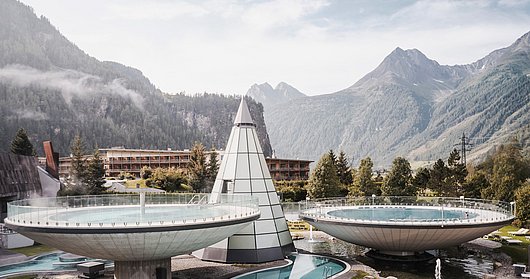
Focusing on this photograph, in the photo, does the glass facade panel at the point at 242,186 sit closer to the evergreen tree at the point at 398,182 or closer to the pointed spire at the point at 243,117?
the pointed spire at the point at 243,117

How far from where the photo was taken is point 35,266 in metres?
25.7

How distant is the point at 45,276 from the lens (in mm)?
22172

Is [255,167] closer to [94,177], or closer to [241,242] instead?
[241,242]

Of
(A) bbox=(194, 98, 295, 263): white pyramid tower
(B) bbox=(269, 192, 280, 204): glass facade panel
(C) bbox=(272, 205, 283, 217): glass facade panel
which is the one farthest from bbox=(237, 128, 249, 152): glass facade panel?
(C) bbox=(272, 205, 283, 217): glass facade panel

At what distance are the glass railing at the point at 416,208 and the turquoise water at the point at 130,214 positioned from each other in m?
8.25

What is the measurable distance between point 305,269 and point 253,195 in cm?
471

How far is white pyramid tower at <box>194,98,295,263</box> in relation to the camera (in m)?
24.0

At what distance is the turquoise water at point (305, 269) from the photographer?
847 inches

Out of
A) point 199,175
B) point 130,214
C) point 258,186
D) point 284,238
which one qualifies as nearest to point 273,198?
point 258,186

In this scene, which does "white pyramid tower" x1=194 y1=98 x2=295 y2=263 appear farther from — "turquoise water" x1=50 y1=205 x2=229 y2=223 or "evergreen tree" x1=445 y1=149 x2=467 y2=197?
"evergreen tree" x1=445 y1=149 x2=467 y2=197

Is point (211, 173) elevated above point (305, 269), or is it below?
above

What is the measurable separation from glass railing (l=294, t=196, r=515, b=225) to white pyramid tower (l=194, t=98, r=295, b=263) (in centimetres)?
280

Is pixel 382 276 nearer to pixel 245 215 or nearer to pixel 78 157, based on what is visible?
pixel 245 215

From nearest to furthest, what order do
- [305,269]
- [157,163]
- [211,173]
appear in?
1. [305,269]
2. [211,173]
3. [157,163]
